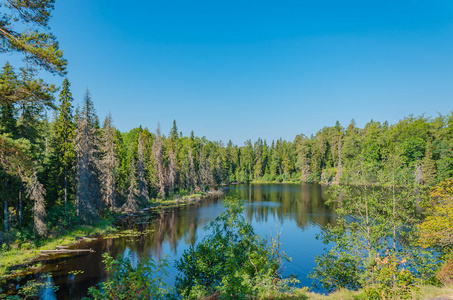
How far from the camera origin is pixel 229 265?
9023mm

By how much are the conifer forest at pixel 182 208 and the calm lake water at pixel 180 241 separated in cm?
97

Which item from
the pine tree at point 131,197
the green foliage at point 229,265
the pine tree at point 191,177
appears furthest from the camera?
the pine tree at point 191,177

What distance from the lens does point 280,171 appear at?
99938mm

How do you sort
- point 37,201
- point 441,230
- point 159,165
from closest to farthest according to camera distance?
point 441,230
point 37,201
point 159,165

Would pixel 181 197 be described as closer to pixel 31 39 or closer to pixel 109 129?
pixel 109 129

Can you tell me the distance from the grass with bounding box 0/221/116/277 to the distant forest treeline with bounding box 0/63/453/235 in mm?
1297

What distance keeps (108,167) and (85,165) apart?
650 cm

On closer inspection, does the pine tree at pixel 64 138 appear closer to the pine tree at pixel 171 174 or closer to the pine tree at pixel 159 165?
the pine tree at pixel 159 165

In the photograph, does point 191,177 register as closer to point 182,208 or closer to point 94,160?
point 182,208

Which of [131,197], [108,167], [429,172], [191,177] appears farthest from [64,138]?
[429,172]

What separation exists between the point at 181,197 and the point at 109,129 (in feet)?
79.2

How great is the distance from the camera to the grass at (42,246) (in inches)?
681

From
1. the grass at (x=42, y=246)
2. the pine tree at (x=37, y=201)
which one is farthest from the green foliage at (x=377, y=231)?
the pine tree at (x=37, y=201)

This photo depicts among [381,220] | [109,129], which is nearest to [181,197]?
[109,129]
